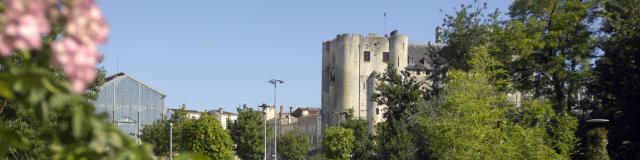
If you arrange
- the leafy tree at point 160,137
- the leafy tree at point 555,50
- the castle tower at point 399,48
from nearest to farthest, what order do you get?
the leafy tree at point 555,50
the leafy tree at point 160,137
the castle tower at point 399,48

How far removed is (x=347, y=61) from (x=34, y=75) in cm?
14117

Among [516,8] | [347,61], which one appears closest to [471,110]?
[516,8]

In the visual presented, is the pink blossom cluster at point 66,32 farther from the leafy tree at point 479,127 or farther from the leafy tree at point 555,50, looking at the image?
the leafy tree at point 555,50

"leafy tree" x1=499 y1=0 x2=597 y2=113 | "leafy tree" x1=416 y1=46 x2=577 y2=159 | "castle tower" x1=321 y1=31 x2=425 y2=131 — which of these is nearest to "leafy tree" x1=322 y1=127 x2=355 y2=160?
"leafy tree" x1=499 y1=0 x2=597 y2=113

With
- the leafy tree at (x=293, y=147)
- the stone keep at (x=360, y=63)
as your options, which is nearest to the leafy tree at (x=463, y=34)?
the leafy tree at (x=293, y=147)

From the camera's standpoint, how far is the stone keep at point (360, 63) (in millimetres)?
143500

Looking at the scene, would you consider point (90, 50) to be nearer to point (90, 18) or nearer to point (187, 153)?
point (90, 18)

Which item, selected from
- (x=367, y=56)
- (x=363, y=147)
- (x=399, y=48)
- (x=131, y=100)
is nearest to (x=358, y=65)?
(x=367, y=56)

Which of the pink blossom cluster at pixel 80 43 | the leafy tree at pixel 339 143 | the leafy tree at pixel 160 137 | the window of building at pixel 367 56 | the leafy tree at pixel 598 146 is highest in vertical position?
the window of building at pixel 367 56

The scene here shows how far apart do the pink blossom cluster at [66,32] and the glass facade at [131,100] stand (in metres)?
121

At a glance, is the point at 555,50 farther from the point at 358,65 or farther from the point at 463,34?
the point at 358,65

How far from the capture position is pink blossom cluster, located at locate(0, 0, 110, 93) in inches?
107

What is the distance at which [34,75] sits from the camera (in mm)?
2936

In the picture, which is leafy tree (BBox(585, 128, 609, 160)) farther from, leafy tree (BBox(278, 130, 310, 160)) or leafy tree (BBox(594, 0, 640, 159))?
leafy tree (BBox(278, 130, 310, 160))
